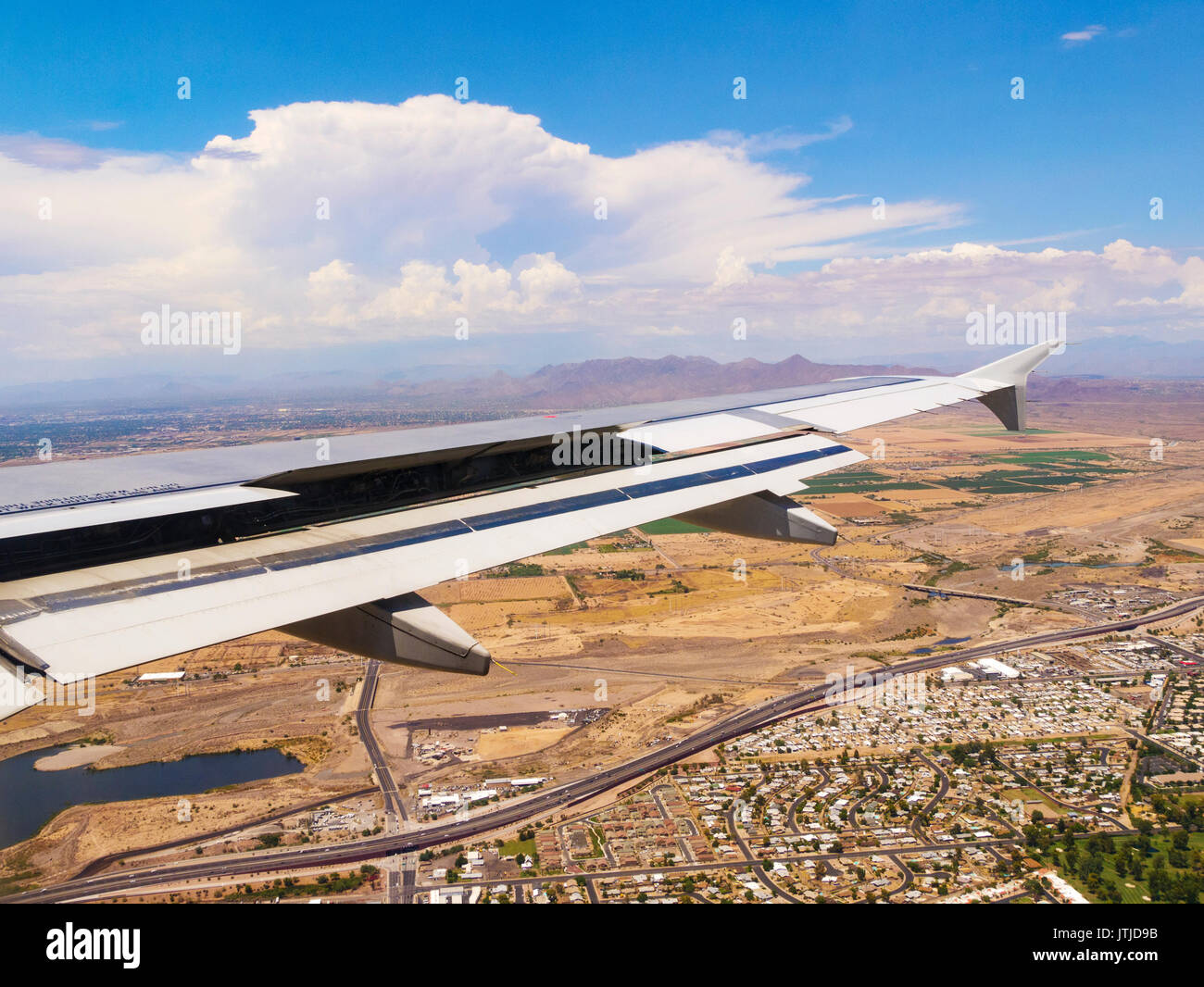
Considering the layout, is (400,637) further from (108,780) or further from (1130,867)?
(108,780)

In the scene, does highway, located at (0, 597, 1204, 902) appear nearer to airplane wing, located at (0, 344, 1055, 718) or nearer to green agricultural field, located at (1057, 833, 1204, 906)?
green agricultural field, located at (1057, 833, 1204, 906)

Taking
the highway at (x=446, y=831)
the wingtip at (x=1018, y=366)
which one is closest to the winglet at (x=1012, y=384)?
the wingtip at (x=1018, y=366)

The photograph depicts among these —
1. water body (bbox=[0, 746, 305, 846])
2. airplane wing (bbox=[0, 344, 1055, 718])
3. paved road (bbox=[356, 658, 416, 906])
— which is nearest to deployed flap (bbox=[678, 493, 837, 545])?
airplane wing (bbox=[0, 344, 1055, 718])

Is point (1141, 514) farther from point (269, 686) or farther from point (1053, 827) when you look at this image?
point (269, 686)

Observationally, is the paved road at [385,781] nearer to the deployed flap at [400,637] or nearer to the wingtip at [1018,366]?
the deployed flap at [400,637]
